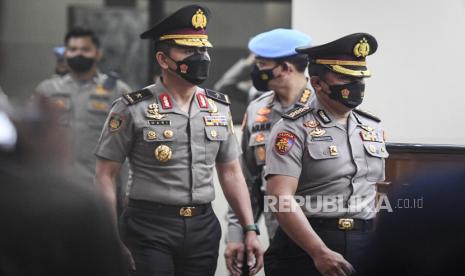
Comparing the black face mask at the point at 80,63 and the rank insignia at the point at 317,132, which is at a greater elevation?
the black face mask at the point at 80,63

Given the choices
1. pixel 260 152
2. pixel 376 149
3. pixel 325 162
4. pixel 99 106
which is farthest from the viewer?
pixel 99 106

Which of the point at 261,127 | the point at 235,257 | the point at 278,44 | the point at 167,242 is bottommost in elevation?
the point at 235,257

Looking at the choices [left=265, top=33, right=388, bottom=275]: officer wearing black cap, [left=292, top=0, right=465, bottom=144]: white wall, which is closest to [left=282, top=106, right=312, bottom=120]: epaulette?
[left=265, top=33, right=388, bottom=275]: officer wearing black cap

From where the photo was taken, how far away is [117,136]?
3236 mm

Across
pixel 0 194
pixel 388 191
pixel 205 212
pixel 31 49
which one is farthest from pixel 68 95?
pixel 0 194

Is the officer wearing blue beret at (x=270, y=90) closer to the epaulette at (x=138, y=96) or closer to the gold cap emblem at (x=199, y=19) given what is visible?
the gold cap emblem at (x=199, y=19)

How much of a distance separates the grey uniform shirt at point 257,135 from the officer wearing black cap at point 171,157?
0.49 metres

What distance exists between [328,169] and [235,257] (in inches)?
22.8

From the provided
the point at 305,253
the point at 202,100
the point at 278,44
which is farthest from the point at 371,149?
the point at 278,44

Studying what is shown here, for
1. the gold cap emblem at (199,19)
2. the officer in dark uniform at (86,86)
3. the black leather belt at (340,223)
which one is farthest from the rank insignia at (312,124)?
the officer in dark uniform at (86,86)

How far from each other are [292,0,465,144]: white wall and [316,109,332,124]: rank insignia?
127cm

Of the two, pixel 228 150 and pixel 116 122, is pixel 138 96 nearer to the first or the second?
pixel 116 122

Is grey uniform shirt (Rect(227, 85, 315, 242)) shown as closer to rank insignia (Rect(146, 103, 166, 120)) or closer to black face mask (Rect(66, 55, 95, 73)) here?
rank insignia (Rect(146, 103, 166, 120))

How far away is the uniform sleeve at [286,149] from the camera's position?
Result: 3.13 metres
